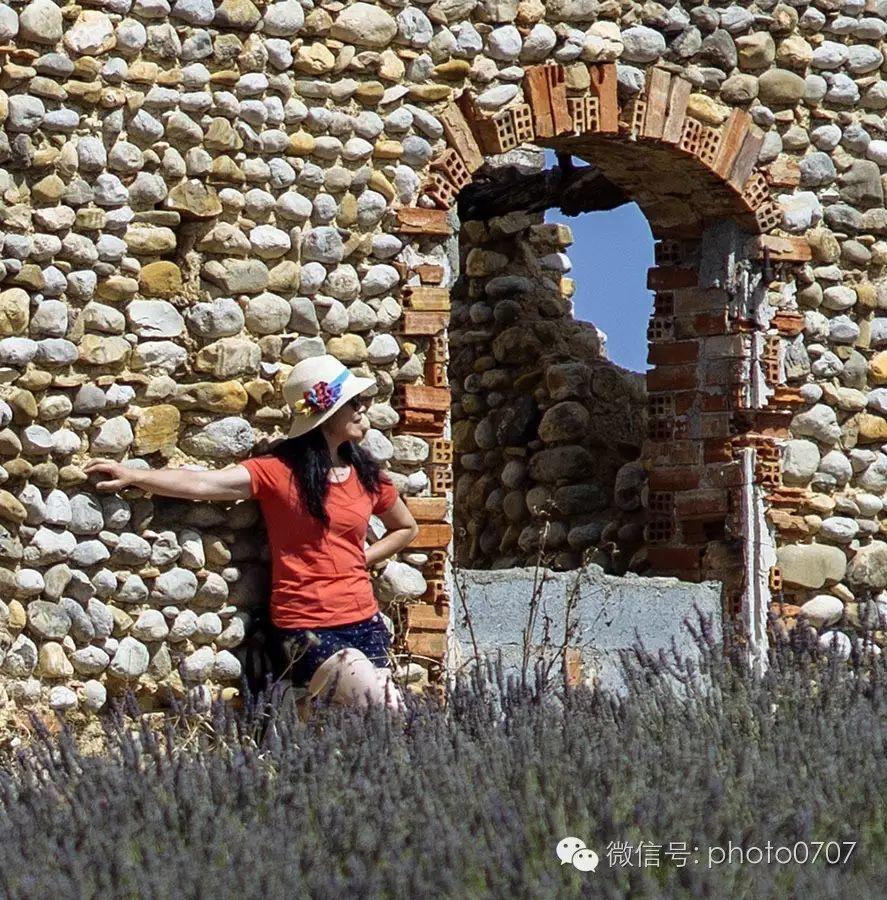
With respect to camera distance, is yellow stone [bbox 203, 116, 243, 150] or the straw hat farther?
yellow stone [bbox 203, 116, 243, 150]

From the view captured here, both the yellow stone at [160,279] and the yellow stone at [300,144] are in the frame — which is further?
the yellow stone at [300,144]

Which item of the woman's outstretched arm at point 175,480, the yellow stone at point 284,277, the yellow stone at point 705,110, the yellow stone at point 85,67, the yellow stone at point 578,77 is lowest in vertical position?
the woman's outstretched arm at point 175,480

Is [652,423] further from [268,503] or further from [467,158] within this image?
[268,503]

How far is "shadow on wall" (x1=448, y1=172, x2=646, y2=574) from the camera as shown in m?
9.04

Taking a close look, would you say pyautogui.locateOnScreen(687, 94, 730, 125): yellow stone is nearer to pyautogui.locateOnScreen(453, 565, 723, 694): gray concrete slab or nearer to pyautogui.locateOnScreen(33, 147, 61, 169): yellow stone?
pyautogui.locateOnScreen(453, 565, 723, 694): gray concrete slab

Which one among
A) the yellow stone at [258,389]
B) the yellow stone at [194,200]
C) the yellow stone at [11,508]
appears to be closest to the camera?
the yellow stone at [11,508]

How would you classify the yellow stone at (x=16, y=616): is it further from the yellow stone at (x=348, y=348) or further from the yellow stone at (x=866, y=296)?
the yellow stone at (x=866, y=296)

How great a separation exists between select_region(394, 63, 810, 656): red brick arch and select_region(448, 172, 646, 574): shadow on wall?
0.56m

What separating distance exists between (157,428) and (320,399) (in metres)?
0.55

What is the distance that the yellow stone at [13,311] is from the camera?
250 inches

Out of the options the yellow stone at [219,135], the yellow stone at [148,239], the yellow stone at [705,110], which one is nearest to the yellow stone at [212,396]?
the yellow stone at [148,239]

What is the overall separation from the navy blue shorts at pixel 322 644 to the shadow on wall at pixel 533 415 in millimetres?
1926

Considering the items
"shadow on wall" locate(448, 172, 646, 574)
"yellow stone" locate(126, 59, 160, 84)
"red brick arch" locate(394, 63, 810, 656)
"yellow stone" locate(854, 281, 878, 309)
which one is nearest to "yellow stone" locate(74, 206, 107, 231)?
"yellow stone" locate(126, 59, 160, 84)

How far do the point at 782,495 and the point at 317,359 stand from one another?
7.30 feet
